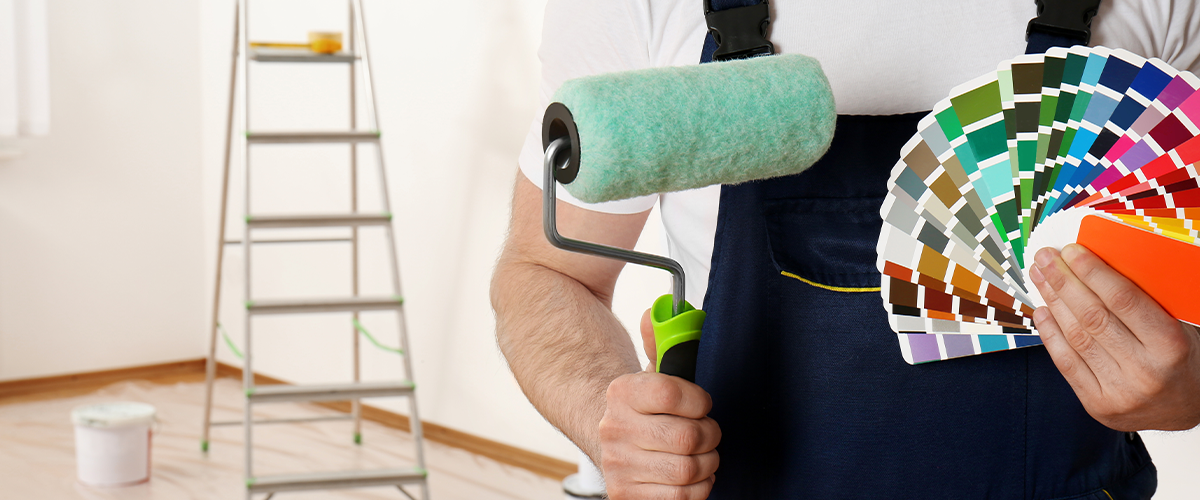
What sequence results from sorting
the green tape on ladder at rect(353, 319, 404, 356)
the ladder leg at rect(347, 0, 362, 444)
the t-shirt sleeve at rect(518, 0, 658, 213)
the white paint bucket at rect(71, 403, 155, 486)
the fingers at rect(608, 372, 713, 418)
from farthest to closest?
the green tape on ladder at rect(353, 319, 404, 356) < the ladder leg at rect(347, 0, 362, 444) < the white paint bucket at rect(71, 403, 155, 486) < the t-shirt sleeve at rect(518, 0, 658, 213) < the fingers at rect(608, 372, 713, 418)

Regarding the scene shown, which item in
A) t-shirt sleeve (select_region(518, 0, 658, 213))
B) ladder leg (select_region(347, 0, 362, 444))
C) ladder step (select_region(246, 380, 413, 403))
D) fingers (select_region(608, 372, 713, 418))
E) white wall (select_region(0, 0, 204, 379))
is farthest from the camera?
white wall (select_region(0, 0, 204, 379))

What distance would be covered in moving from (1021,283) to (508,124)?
9.03 ft

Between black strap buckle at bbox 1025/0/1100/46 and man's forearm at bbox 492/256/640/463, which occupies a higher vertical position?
black strap buckle at bbox 1025/0/1100/46

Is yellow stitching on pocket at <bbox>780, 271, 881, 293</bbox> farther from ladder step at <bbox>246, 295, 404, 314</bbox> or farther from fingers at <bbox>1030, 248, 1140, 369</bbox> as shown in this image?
ladder step at <bbox>246, 295, 404, 314</bbox>

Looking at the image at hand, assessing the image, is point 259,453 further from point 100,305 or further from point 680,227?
point 680,227

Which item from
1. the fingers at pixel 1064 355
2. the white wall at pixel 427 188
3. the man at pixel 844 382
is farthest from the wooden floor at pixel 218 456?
the fingers at pixel 1064 355

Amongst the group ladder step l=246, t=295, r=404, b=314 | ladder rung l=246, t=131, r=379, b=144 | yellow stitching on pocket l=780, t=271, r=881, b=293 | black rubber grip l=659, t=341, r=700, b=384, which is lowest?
ladder step l=246, t=295, r=404, b=314

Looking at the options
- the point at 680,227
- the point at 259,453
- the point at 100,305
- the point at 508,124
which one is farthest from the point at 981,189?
the point at 100,305

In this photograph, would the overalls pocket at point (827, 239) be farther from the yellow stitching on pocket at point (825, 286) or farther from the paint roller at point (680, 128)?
the paint roller at point (680, 128)

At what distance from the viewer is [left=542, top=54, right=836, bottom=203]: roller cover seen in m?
0.58

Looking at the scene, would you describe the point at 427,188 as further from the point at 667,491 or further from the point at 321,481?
the point at 667,491

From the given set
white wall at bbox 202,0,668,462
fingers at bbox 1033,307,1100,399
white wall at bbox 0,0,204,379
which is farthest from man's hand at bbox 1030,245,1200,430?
white wall at bbox 0,0,204,379

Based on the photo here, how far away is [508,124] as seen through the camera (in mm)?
3371

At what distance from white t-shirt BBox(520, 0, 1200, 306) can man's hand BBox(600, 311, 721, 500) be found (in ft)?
0.74
